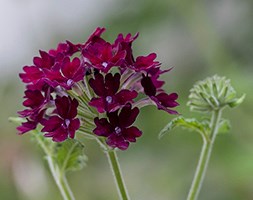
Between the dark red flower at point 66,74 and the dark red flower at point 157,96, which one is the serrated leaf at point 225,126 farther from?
the dark red flower at point 66,74

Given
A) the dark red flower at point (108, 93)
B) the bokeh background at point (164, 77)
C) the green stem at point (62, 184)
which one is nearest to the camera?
the dark red flower at point (108, 93)

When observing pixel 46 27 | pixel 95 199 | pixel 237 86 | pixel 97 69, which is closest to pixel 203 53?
pixel 237 86

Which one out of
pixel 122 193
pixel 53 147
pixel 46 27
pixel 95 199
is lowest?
pixel 122 193

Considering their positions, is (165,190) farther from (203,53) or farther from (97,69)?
(97,69)

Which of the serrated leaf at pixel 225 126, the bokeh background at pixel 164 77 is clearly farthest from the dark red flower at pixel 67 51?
the bokeh background at pixel 164 77

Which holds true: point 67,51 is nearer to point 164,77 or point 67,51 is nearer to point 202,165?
point 202,165

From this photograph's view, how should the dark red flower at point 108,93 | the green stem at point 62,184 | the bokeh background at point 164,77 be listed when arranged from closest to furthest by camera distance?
the dark red flower at point 108,93 → the green stem at point 62,184 → the bokeh background at point 164,77

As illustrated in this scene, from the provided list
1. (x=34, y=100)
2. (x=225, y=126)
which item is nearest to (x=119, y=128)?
(x=34, y=100)

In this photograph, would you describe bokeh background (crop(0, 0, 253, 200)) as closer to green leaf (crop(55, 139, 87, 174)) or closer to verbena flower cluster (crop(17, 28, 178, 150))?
green leaf (crop(55, 139, 87, 174))
